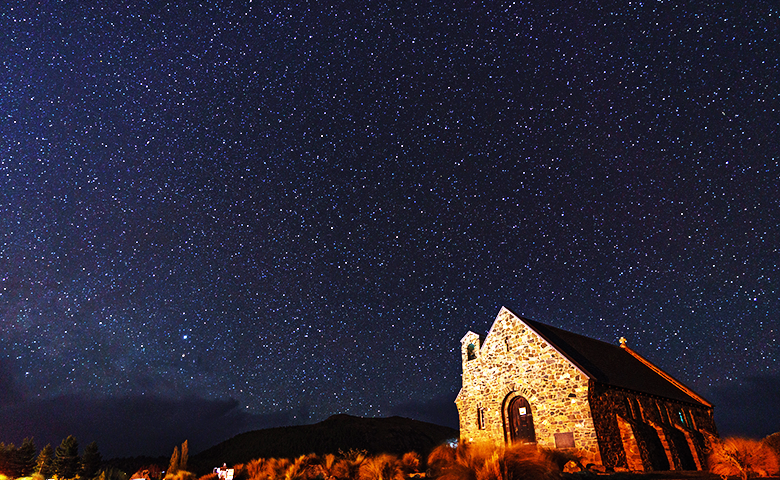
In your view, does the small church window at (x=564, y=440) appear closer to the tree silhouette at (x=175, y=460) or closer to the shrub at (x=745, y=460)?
the shrub at (x=745, y=460)

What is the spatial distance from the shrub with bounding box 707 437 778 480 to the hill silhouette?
52886 millimetres

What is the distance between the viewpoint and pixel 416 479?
15797 millimetres

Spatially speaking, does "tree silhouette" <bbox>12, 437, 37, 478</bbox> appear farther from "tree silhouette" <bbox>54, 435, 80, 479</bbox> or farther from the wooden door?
the wooden door

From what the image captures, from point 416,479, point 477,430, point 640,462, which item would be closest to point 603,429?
point 640,462

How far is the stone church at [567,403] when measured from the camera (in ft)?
72.5

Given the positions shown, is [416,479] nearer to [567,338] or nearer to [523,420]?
[523,420]

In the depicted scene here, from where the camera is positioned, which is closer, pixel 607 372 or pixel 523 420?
pixel 523 420

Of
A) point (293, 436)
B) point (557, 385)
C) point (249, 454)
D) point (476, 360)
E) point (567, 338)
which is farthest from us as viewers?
point (293, 436)

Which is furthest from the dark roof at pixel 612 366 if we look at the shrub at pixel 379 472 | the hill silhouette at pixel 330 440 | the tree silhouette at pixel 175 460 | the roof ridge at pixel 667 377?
the hill silhouette at pixel 330 440

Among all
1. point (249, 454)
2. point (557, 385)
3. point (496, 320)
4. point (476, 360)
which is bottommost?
point (249, 454)

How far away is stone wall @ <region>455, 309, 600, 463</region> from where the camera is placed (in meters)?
22.2

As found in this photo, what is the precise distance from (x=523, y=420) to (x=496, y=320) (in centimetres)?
607

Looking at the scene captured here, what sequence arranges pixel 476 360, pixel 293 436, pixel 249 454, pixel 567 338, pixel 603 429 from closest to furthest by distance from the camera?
pixel 603 429 < pixel 476 360 < pixel 567 338 < pixel 249 454 < pixel 293 436

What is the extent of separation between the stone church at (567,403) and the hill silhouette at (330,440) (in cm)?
4104
